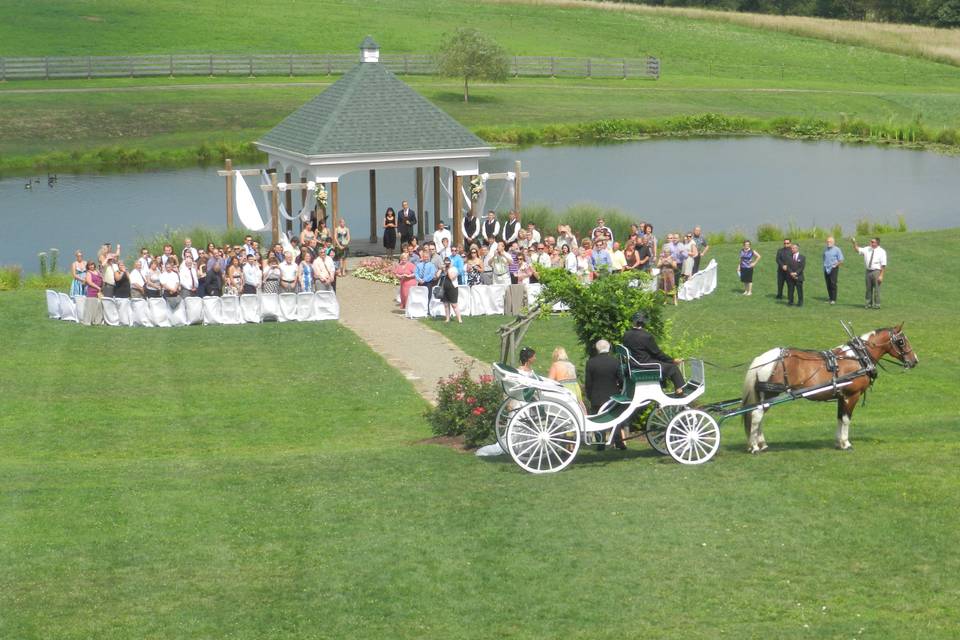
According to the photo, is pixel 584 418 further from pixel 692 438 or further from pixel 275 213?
pixel 275 213

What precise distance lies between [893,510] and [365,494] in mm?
5729

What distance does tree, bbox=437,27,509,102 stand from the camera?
77.2 m

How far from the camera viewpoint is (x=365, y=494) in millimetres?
16047

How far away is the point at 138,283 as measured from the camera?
94.6 feet

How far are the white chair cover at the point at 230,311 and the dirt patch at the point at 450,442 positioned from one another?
33.0ft

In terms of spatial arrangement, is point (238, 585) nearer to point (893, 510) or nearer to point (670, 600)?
point (670, 600)

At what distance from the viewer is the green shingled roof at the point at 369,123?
34500 mm

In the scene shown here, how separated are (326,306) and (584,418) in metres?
13.3

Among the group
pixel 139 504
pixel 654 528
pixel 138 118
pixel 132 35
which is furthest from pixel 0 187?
pixel 654 528

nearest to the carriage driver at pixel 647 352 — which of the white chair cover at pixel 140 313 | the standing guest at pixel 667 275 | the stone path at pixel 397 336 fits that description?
the stone path at pixel 397 336

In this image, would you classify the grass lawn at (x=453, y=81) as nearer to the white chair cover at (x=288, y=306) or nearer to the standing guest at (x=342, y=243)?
the standing guest at (x=342, y=243)

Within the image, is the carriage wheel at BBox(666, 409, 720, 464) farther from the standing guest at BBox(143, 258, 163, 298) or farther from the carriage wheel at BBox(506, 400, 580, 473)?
the standing guest at BBox(143, 258, 163, 298)

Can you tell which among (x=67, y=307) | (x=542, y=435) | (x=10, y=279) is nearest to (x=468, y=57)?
(x=10, y=279)

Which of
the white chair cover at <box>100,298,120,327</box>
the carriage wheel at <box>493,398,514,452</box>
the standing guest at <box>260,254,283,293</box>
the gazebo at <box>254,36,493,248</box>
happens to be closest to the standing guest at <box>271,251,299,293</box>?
the standing guest at <box>260,254,283,293</box>
